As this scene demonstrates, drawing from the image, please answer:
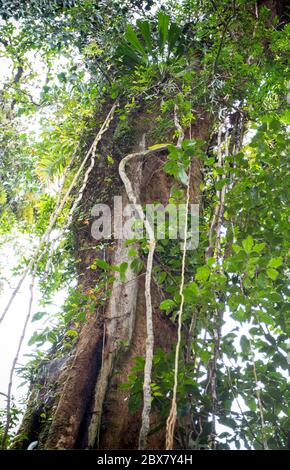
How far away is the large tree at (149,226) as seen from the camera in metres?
1.77

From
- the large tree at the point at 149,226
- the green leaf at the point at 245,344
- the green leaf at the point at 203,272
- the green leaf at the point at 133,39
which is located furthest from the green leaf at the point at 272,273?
the green leaf at the point at 133,39

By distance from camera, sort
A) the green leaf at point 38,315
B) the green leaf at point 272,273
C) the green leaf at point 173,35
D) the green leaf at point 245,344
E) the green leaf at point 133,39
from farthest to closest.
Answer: the green leaf at point 173,35
the green leaf at point 133,39
the green leaf at point 38,315
the green leaf at point 245,344
the green leaf at point 272,273

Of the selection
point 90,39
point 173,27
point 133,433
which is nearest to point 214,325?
point 133,433

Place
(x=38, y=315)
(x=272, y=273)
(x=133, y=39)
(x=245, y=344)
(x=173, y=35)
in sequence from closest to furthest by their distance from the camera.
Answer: (x=272, y=273)
(x=245, y=344)
(x=38, y=315)
(x=133, y=39)
(x=173, y=35)

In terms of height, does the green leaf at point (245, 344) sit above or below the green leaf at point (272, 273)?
below

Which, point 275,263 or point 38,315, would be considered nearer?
point 275,263

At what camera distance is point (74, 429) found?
185 cm

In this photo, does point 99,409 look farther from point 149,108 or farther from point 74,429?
point 149,108

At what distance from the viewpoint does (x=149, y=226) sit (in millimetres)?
1958

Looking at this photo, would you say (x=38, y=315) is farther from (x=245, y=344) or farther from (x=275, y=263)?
(x=275, y=263)

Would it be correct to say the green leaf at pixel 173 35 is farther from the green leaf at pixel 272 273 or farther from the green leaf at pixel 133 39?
the green leaf at pixel 272 273

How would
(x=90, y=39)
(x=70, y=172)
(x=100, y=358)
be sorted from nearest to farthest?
(x=100, y=358) → (x=70, y=172) → (x=90, y=39)

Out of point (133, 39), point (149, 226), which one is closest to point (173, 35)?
point (133, 39)

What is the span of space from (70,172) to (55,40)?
4.23ft
